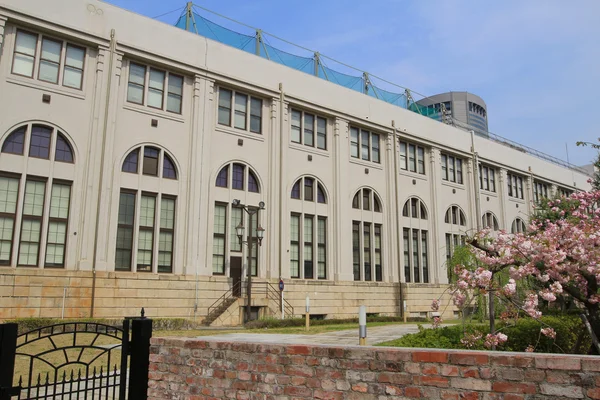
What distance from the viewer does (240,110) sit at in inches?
1164

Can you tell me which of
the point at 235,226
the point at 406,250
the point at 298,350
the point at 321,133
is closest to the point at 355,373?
the point at 298,350

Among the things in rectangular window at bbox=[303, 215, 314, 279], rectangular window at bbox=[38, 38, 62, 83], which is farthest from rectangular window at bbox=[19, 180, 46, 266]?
rectangular window at bbox=[303, 215, 314, 279]

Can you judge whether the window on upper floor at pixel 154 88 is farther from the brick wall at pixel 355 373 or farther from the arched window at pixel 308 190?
the brick wall at pixel 355 373

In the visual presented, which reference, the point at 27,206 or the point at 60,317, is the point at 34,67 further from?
the point at 60,317

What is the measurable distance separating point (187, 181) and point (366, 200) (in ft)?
44.1

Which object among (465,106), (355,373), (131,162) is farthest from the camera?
(465,106)

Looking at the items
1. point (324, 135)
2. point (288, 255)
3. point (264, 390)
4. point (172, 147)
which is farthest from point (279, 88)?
point (264, 390)

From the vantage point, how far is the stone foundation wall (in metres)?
20.9

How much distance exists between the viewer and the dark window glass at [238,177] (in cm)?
2866

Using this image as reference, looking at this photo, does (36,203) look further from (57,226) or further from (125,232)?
(125,232)

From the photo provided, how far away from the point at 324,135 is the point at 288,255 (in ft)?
28.3

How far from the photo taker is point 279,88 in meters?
30.8

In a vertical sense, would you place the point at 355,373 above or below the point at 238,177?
below

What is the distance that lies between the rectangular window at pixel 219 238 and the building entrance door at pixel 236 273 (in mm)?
604
